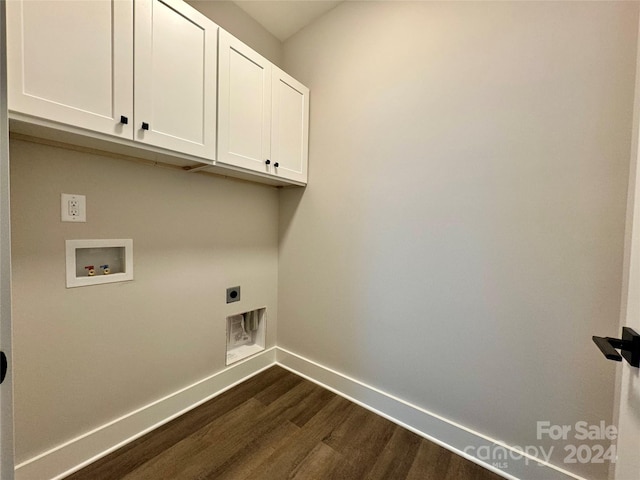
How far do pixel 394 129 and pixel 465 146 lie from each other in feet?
1.48

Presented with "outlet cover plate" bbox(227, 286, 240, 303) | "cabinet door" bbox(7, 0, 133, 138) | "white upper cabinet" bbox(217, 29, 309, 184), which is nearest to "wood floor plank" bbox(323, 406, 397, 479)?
"outlet cover plate" bbox(227, 286, 240, 303)

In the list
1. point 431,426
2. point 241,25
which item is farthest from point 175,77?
point 431,426

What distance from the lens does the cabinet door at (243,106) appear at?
146cm

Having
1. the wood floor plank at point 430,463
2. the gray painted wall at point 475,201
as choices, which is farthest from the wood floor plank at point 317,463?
the gray painted wall at point 475,201

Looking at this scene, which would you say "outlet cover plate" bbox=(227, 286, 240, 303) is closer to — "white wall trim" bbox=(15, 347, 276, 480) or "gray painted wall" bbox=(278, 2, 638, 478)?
"white wall trim" bbox=(15, 347, 276, 480)

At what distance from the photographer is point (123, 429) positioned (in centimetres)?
140

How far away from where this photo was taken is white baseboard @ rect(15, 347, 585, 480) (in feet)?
3.92

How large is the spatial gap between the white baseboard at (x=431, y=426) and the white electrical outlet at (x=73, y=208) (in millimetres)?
1778

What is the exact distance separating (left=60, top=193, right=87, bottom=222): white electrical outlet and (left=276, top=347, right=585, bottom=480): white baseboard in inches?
70.0

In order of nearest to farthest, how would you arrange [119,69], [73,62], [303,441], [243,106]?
[73,62] → [119,69] → [303,441] → [243,106]

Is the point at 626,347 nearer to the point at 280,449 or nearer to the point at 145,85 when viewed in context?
the point at 280,449

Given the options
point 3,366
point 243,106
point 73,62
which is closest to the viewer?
point 3,366

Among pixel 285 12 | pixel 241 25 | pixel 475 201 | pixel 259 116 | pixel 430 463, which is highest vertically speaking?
pixel 285 12

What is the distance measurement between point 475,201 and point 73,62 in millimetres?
1937
